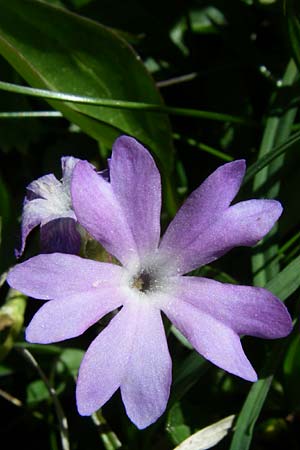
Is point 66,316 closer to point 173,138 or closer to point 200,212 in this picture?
point 200,212

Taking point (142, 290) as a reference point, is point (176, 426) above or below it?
below

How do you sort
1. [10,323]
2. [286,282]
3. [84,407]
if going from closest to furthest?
[84,407] < [286,282] < [10,323]

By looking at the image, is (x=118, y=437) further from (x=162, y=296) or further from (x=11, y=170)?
(x=11, y=170)

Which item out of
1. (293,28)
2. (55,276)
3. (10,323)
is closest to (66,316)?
(55,276)

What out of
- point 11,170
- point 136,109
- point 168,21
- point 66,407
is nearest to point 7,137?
point 11,170

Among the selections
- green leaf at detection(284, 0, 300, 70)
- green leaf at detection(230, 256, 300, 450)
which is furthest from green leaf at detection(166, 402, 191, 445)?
green leaf at detection(284, 0, 300, 70)

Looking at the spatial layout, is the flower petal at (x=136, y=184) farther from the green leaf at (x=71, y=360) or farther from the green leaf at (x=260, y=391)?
the green leaf at (x=71, y=360)
